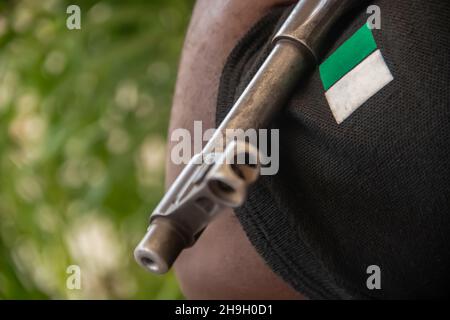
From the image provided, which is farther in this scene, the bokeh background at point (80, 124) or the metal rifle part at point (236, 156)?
the bokeh background at point (80, 124)

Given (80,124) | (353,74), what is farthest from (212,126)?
(80,124)

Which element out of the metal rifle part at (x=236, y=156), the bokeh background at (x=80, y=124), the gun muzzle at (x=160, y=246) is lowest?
the gun muzzle at (x=160, y=246)

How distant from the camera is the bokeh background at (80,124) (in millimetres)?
902

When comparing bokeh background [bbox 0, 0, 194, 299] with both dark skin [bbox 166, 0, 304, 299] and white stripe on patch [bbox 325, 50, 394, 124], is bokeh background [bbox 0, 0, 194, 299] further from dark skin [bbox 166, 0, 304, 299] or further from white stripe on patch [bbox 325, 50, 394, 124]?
white stripe on patch [bbox 325, 50, 394, 124]

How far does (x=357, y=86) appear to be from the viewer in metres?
0.36

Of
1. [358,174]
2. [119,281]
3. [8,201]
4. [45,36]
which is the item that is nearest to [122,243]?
[119,281]

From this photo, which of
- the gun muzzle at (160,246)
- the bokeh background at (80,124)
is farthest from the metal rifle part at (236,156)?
the bokeh background at (80,124)

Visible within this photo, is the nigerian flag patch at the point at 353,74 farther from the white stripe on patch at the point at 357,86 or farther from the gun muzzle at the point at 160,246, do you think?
the gun muzzle at the point at 160,246

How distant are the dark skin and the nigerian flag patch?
76 millimetres

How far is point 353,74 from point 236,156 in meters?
0.10

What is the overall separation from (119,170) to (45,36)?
0.66ft

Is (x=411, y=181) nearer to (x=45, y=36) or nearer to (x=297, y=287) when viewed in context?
(x=297, y=287)

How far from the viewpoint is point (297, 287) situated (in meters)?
0.41

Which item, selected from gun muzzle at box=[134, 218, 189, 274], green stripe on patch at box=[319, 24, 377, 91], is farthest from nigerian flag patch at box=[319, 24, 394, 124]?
gun muzzle at box=[134, 218, 189, 274]
